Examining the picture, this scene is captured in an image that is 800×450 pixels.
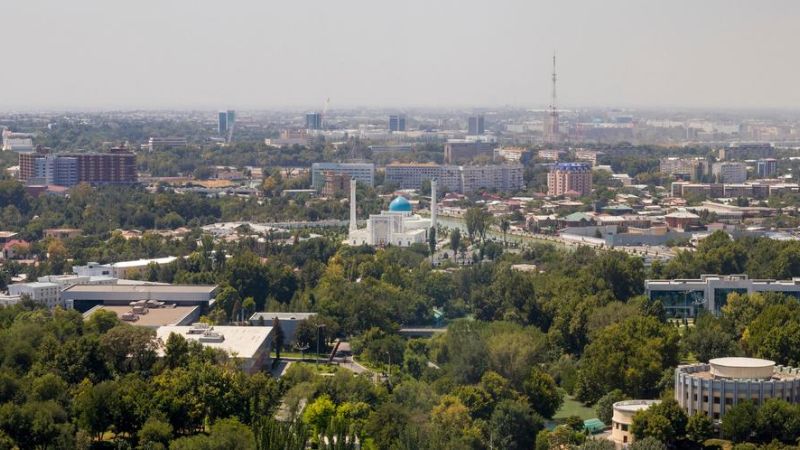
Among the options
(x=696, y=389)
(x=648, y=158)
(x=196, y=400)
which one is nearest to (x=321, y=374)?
(x=196, y=400)

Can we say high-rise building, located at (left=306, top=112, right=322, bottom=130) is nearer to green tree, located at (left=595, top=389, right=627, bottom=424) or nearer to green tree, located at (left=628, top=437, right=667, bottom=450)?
green tree, located at (left=595, top=389, right=627, bottom=424)

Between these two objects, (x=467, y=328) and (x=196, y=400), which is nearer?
(x=196, y=400)

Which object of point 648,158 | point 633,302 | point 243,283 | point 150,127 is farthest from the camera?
point 150,127

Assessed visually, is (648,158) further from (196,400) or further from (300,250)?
(196,400)

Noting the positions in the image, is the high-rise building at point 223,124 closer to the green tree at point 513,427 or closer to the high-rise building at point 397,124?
the high-rise building at point 397,124

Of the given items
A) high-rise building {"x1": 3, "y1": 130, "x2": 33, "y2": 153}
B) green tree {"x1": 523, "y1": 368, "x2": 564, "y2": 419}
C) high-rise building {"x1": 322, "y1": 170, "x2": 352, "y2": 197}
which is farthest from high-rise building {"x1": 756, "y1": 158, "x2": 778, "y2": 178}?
green tree {"x1": 523, "y1": 368, "x2": 564, "y2": 419}
